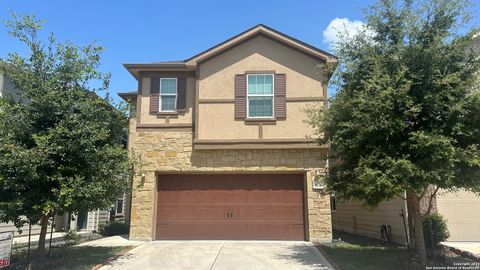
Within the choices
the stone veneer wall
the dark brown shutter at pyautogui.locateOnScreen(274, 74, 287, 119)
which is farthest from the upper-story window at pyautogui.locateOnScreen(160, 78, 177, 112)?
the dark brown shutter at pyautogui.locateOnScreen(274, 74, 287, 119)

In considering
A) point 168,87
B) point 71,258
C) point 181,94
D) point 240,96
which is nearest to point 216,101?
point 240,96

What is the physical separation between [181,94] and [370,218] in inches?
368

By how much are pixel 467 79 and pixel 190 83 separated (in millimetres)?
10038

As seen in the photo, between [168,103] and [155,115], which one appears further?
[168,103]

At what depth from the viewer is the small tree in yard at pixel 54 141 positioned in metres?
9.41

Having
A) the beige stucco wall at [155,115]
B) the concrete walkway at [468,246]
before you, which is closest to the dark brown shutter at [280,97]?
the beige stucco wall at [155,115]

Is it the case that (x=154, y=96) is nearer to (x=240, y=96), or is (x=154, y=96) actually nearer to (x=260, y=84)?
(x=240, y=96)

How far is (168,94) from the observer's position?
53.9ft

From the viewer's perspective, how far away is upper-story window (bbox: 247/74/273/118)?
15734mm

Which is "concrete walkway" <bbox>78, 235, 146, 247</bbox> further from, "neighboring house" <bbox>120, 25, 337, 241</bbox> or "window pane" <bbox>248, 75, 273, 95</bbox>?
"window pane" <bbox>248, 75, 273, 95</bbox>

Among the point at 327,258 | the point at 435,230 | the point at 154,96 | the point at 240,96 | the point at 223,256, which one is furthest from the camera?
the point at 154,96

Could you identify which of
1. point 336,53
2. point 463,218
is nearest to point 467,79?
point 336,53

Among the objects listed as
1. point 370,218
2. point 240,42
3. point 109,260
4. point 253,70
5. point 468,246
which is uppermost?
point 240,42

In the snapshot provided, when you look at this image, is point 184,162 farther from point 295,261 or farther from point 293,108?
point 295,261
